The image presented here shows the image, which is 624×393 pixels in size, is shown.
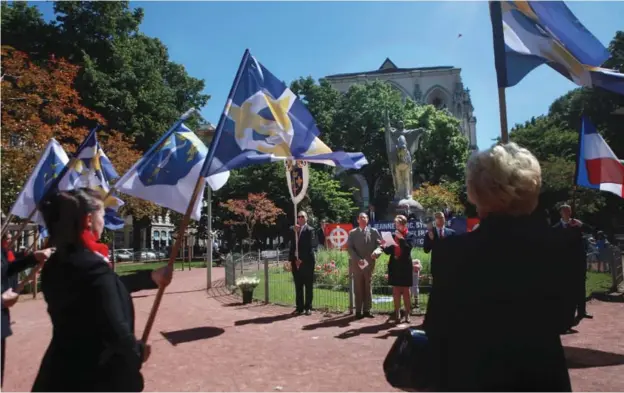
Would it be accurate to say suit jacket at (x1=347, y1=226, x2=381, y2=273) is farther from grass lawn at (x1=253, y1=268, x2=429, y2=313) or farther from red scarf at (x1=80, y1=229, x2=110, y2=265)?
red scarf at (x1=80, y1=229, x2=110, y2=265)

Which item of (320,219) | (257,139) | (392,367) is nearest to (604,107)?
(320,219)

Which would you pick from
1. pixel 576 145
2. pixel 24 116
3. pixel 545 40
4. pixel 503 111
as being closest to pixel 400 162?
pixel 24 116

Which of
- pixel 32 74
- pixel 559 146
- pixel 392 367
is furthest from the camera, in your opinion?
pixel 559 146

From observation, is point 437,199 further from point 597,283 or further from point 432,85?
point 432,85

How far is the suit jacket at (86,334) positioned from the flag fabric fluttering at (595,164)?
813 centimetres

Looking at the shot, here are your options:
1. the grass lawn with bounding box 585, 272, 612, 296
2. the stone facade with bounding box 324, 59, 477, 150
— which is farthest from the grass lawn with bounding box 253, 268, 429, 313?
the stone facade with bounding box 324, 59, 477, 150

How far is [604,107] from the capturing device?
4003cm

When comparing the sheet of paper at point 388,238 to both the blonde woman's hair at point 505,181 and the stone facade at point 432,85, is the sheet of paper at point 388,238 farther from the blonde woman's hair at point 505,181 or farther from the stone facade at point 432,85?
the stone facade at point 432,85

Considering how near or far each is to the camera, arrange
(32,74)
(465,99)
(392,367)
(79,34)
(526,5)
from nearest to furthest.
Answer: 1. (392,367)
2. (526,5)
3. (32,74)
4. (79,34)
5. (465,99)

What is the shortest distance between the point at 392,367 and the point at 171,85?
40.3 m

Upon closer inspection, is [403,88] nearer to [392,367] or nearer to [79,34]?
→ [79,34]

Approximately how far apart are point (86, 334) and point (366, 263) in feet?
25.1

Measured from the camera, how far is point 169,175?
5.66 metres

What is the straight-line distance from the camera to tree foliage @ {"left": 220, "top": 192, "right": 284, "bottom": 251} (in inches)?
1501
